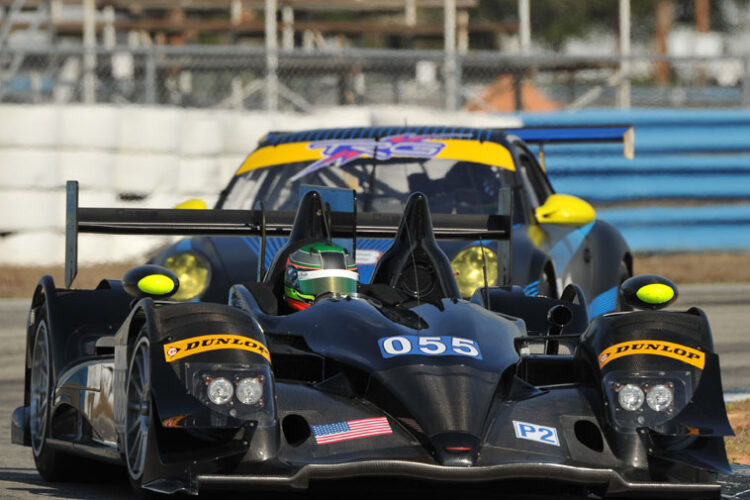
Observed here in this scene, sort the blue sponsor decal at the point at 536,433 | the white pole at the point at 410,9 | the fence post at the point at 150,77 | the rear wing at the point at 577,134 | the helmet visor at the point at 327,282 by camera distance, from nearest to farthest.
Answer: the blue sponsor decal at the point at 536,433, the helmet visor at the point at 327,282, the rear wing at the point at 577,134, the fence post at the point at 150,77, the white pole at the point at 410,9

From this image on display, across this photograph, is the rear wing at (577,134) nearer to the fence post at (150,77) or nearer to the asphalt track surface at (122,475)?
the asphalt track surface at (122,475)

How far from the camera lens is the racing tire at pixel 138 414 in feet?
17.7

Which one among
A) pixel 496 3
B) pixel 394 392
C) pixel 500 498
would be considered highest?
pixel 496 3

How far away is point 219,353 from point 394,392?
574 millimetres

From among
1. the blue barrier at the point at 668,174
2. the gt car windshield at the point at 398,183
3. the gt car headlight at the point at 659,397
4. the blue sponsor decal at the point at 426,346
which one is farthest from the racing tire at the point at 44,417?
the blue barrier at the point at 668,174

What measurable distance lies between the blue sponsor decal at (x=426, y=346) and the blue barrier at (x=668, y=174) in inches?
480

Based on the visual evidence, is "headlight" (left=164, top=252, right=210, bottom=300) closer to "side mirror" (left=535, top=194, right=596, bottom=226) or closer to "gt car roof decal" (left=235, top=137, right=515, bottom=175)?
"gt car roof decal" (left=235, top=137, right=515, bottom=175)

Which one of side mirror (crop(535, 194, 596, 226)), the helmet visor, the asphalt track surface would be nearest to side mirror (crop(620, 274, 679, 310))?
the asphalt track surface

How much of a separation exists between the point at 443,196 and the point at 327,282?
390cm

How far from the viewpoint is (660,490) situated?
5.35m

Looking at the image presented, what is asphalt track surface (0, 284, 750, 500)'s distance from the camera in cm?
632

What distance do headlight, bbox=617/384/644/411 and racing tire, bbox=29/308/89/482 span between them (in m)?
2.38

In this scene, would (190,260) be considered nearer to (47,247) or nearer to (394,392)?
(394,392)

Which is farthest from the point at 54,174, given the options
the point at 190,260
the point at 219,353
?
the point at 219,353
